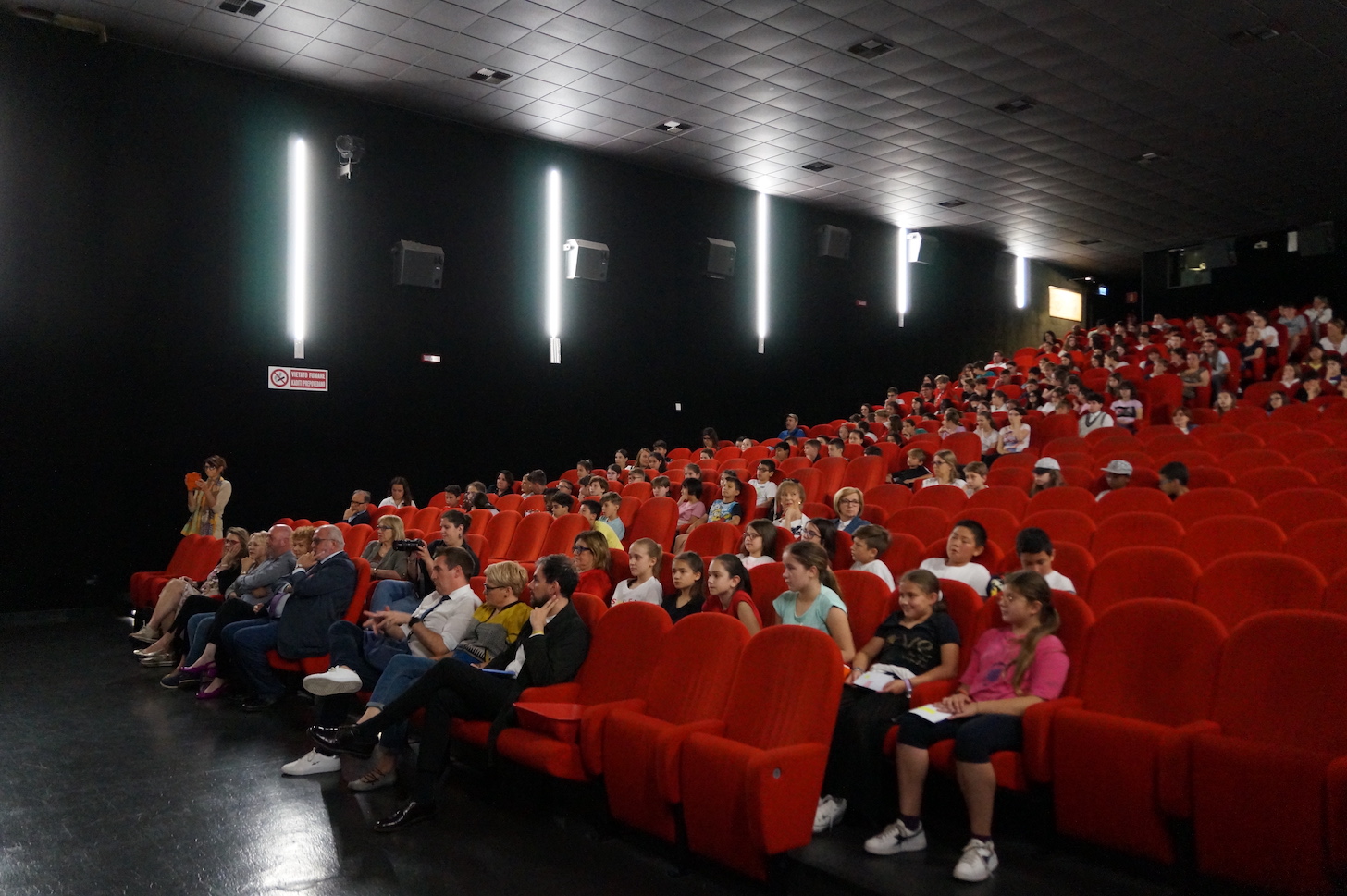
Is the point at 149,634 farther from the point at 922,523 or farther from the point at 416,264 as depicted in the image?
the point at 922,523

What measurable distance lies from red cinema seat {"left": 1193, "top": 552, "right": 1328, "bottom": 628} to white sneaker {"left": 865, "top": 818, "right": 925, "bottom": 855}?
1268 mm

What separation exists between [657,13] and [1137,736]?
21.3 ft

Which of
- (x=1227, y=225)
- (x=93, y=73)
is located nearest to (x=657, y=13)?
(x=93, y=73)

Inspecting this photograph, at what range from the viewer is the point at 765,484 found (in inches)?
258

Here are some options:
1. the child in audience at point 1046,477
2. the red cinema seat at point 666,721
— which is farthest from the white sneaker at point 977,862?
the child in audience at point 1046,477

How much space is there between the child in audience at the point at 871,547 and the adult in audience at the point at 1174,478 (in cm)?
213


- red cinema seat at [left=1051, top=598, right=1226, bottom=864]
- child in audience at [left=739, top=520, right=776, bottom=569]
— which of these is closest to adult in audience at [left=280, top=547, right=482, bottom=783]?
child in audience at [left=739, top=520, right=776, bottom=569]

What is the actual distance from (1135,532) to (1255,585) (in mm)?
976

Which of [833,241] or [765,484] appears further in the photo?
[833,241]

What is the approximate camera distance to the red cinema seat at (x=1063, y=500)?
480cm

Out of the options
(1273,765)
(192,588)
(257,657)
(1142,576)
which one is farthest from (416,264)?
(1273,765)

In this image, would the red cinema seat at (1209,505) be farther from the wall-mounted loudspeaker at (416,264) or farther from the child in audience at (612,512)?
the wall-mounted loudspeaker at (416,264)

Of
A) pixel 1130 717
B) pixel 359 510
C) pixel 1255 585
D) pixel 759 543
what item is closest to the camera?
pixel 1130 717

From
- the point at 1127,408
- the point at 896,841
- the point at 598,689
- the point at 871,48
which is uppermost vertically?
the point at 871,48
